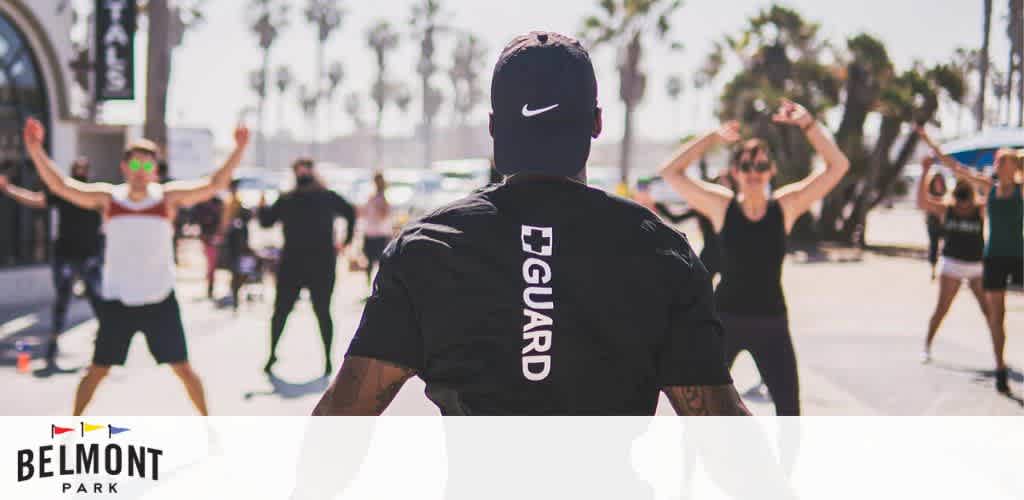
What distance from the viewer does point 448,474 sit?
6.01 feet

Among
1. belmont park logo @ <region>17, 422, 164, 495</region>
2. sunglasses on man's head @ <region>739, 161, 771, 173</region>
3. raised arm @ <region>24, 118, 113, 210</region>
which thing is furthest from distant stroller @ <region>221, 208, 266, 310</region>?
sunglasses on man's head @ <region>739, 161, 771, 173</region>

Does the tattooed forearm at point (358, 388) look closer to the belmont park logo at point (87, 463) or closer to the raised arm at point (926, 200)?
the belmont park logo at point (87, 463)

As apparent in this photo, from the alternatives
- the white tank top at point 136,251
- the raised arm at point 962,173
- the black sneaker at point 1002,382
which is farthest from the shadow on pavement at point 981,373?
the white tank top at point 136,251

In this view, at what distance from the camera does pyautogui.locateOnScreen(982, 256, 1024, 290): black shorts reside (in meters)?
7.72

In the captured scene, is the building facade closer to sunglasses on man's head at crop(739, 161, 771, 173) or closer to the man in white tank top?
the man in white tank top

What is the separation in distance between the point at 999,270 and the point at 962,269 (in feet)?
1.73

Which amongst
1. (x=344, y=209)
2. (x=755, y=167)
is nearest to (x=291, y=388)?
(x=344, y=209)

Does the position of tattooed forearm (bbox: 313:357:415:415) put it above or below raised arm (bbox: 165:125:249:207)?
below

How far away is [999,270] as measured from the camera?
25.4ft

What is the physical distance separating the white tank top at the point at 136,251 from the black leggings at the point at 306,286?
264 centimetres

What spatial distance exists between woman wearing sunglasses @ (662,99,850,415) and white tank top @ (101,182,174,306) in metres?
2.80

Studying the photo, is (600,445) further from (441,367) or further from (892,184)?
(892,184)

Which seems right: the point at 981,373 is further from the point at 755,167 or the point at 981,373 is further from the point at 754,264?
the point at 755,167

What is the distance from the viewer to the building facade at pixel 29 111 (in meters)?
13.9
